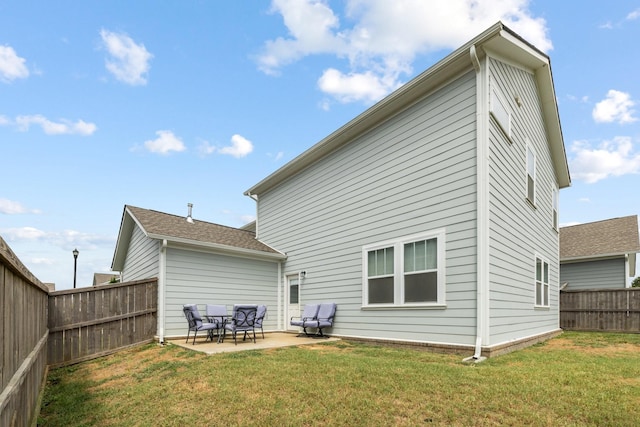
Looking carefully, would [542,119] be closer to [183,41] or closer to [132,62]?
[183,41]

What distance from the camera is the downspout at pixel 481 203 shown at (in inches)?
269

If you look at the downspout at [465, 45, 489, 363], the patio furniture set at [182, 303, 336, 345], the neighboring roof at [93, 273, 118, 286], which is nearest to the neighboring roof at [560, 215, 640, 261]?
the downspout at [465, 45, 489, 363]

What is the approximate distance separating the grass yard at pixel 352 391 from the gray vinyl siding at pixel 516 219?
1.13m

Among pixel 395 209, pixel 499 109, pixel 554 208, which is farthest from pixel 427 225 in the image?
pixel 554 208

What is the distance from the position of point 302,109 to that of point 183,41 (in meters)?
5.95

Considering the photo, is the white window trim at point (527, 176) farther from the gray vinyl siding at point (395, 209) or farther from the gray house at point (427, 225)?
the gray vinyl siding at point (395, 209)

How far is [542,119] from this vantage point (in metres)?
12.0

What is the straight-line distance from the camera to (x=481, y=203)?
711 centimetres

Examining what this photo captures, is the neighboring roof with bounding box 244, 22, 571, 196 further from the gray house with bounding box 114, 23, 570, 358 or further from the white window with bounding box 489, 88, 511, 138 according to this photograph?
the white window with bounding box 489, 88, 511, 138

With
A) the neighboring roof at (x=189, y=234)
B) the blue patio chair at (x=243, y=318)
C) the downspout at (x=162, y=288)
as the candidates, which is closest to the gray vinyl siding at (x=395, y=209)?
the neighboring roof at (x=189, y=234)

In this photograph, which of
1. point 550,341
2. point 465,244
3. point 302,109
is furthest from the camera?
point 302,109

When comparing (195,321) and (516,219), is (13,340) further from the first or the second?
(516,219)

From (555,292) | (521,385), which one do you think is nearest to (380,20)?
(521,385)

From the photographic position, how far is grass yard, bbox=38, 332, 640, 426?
412 cm
